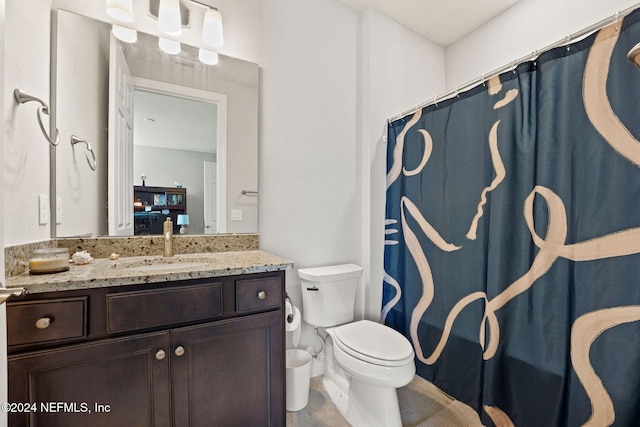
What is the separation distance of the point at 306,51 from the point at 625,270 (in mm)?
2014

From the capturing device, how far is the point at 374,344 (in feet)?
4.91

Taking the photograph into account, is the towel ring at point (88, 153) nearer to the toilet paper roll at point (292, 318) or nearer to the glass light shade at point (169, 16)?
the glass light shade at point (169, 16)

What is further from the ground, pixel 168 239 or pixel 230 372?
pixel 168 239

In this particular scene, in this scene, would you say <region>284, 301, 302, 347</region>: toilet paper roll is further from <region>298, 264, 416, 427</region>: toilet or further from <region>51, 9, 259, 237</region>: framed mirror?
<region>51, 9, 259, 237</region>: framed mirror

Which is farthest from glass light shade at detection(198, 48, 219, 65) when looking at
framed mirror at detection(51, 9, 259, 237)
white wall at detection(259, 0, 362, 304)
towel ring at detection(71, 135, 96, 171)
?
towel ring at detection(71, 135, 96, 171)

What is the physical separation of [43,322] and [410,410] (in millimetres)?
1781

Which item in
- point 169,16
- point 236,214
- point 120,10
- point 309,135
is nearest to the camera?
point 120,10

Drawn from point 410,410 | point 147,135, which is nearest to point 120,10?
point 147,135

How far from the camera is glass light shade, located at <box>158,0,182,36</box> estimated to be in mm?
1496

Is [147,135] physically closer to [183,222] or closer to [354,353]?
[183,222]

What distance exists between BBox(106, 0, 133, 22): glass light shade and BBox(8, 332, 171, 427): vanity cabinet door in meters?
1.53

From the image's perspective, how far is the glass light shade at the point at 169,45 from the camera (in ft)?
5.01

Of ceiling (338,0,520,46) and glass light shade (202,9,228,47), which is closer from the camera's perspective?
glass light shade (202,9,228,47)

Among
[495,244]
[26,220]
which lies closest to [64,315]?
[26,220]
